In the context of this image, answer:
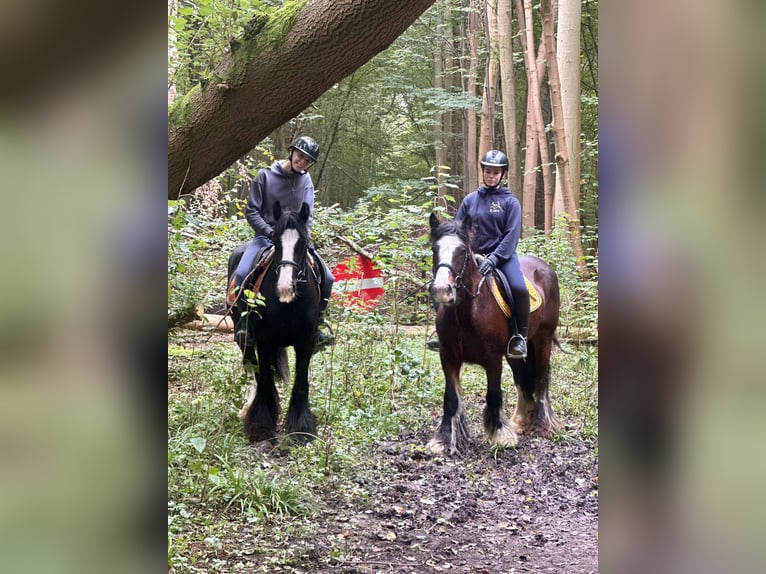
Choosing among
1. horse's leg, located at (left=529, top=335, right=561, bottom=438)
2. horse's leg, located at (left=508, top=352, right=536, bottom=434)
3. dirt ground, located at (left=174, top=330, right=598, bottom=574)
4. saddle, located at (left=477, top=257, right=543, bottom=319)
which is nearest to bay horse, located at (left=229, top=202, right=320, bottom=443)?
dirt ground, located at (left=174, top=330, right=598, bottom=574)

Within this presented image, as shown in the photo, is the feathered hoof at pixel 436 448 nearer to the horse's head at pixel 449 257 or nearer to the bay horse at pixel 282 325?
the bay horse at pixel 282 325

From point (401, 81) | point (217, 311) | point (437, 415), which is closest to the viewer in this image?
point (437, 415)

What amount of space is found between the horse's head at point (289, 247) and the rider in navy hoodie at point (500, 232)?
1270mm

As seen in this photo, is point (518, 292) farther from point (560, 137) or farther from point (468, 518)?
point (560, 137)

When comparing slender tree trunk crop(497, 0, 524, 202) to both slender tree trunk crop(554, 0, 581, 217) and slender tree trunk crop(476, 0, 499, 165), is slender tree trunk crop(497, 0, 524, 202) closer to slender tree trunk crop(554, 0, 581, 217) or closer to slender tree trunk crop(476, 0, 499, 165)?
slender tree trunk crop(476, 0, 499, 165)

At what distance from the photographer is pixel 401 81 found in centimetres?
1294

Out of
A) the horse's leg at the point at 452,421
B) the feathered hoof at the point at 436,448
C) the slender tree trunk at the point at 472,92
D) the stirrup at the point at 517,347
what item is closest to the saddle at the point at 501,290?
the stirrup at the point at 517,347

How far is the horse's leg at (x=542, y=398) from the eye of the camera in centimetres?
518
